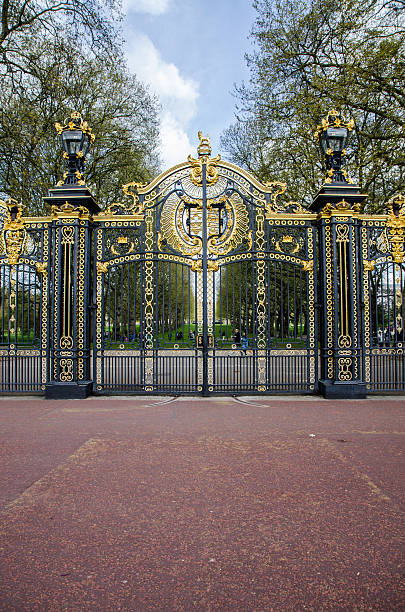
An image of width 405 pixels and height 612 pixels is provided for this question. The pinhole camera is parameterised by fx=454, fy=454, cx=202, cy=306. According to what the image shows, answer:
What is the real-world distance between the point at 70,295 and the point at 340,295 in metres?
5.32

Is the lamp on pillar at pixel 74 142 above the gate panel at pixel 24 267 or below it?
above

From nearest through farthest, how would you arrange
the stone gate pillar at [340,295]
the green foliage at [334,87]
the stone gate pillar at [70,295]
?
the stone gate pillar at [340,295] < the stone gate pillar at [70,295] < the green foliage at [334,87]

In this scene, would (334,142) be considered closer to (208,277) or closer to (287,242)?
(287,242)

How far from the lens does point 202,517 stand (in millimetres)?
3445

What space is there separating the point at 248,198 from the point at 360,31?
1038 centimetres

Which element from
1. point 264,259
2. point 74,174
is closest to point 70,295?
point 74,174

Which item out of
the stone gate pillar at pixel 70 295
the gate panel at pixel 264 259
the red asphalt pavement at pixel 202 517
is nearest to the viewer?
the red asphalt pavement at pixel 202 517

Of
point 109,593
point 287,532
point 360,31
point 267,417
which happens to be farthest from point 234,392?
point 360,31

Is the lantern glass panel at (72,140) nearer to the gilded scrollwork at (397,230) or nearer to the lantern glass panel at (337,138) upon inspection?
the lantern glass panel at (337,138)

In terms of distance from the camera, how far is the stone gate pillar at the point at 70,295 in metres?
8.88

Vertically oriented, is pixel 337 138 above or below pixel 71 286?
above

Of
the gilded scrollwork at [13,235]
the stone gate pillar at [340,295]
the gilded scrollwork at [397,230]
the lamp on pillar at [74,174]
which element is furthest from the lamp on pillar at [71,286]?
the gilded scrollwork at [397,230]

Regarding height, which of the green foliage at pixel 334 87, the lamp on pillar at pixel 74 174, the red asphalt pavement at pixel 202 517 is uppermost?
the green foliage at pixel 334 87

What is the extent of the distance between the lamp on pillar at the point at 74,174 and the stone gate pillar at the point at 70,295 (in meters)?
0.02
